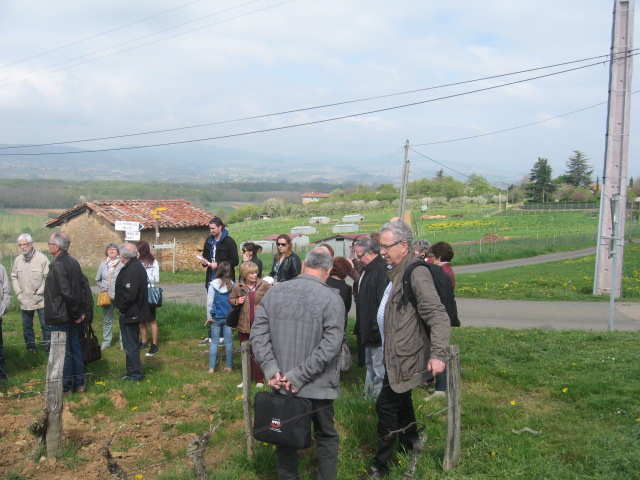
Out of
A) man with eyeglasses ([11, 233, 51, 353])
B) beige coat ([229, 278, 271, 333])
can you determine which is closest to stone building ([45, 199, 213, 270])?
man with eyeglasses ([11, 233, 51, 353])

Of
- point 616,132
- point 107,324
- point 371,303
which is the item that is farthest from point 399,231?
point 616,132

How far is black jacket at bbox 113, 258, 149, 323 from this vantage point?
7.85m

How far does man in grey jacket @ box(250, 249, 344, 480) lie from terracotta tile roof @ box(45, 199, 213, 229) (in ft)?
87.3

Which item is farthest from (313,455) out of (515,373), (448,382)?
(515,373)

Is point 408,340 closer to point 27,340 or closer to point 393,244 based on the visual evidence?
point 393,244

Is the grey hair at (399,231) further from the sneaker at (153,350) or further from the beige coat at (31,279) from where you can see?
the beige coat at (31,279)

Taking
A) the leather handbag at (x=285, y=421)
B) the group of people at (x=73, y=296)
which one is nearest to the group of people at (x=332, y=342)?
the leather handbag at (x=285, y=421)

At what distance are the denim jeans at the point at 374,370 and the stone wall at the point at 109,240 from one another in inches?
985

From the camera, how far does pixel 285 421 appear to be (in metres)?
4.14

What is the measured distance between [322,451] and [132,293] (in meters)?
4.39

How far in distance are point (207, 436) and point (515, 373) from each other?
4332mm

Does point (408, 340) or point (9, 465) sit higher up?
point (408, 340)

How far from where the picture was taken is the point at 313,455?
Answer: 207 inches

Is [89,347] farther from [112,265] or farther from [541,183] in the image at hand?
[541,183]
